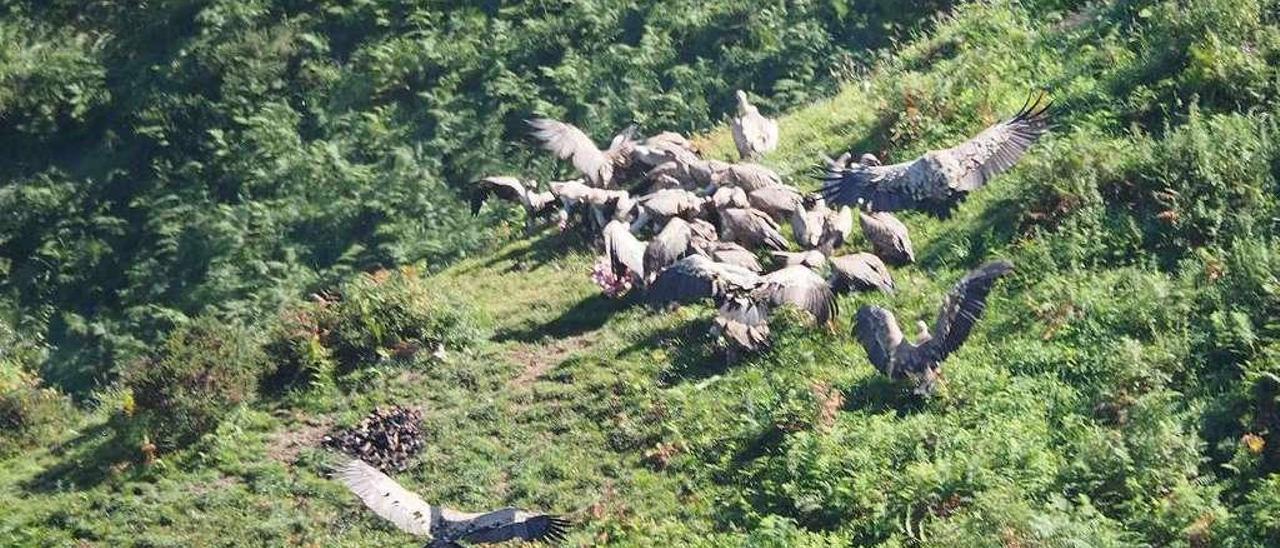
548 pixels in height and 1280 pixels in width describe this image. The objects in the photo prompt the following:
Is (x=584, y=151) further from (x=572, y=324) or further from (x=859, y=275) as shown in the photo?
(x=859, y=275)

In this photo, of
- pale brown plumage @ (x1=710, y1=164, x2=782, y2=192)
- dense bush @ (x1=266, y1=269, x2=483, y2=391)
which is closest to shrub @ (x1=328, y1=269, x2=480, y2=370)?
dense bush @ (x1=266, y1=269, x2=483, y2=391)

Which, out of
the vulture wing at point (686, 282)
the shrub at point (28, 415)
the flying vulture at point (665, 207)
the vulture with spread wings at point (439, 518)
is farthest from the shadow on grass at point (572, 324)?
the shrub at point (28, 415)

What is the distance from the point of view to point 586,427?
15977 mm

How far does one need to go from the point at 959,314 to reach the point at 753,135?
290 inches

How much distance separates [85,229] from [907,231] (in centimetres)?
1227

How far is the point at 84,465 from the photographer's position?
685 inches

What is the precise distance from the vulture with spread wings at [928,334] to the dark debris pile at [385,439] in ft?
14.4

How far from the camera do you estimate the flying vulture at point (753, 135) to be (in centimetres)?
2105

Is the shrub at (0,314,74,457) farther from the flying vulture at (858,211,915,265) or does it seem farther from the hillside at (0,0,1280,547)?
the flying vulture at (858,211,915,265)

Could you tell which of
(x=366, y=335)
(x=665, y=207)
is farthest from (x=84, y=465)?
(x=665, y=207)

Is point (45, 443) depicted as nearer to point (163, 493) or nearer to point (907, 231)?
point (163, 493)

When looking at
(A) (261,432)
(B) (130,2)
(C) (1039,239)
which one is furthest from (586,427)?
(B) (130,2)

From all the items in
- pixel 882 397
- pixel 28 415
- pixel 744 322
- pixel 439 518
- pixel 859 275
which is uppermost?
pixel 859 275

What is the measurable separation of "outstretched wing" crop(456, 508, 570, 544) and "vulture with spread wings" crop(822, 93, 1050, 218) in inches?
207
